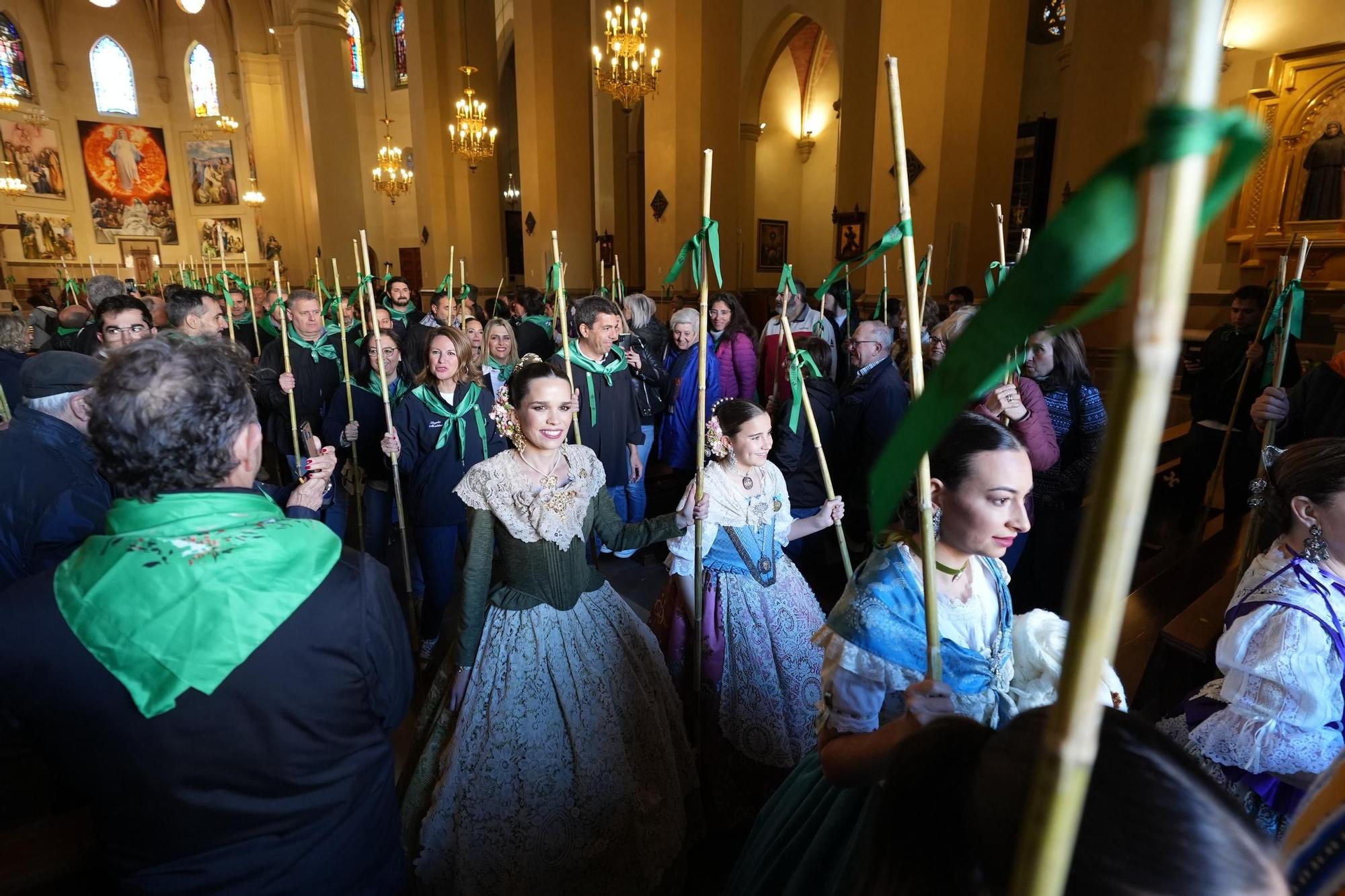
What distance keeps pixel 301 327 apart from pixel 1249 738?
4906 millimetres

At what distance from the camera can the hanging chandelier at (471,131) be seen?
12.2 m

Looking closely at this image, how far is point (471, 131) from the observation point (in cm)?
1238

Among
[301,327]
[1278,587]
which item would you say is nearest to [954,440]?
[1278,587]

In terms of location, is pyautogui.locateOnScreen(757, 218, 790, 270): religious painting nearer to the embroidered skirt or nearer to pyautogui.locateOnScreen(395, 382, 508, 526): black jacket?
pyautogui.locateOnScreen(395, 382, 508, 526): black jacket

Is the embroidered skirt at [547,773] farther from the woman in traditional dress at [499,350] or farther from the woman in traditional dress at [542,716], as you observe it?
the woman in traditional dress at [499,350]

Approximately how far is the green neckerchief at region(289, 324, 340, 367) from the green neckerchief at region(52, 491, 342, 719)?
357 cm

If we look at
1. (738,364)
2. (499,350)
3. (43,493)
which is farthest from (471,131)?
(43,493)

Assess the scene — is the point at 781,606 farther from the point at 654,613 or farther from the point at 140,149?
the point at 140,149

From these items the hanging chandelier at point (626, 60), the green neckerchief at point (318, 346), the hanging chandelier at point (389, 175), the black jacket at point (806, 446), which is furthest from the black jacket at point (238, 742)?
the hanging chandelier at point (389, 175)

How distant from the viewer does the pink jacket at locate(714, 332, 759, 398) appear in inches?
203

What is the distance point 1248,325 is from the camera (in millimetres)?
4605

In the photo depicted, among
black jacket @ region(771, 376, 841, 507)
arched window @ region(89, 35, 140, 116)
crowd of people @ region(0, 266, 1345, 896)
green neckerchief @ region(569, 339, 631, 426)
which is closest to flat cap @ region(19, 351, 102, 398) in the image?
crowd of people @ region(0, 266, 1345, 896)

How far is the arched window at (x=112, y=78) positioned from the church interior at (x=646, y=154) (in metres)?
0.07

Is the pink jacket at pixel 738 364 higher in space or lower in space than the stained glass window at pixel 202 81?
lower
